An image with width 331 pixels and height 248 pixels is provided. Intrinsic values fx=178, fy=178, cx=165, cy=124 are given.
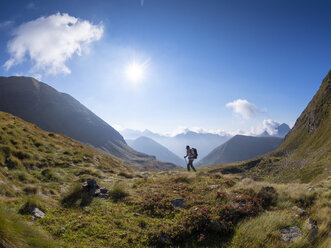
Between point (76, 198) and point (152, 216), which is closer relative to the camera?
point (152, 216)

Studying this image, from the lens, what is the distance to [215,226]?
6.96 m

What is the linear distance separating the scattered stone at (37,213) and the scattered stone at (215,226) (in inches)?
261

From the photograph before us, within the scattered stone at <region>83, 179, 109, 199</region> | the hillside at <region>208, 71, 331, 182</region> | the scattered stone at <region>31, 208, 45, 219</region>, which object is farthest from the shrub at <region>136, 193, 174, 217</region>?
the hillside at <region>208, 71, 331, 182</region>

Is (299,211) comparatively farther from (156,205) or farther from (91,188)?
(91,188)

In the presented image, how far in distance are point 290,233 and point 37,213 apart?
9.61m

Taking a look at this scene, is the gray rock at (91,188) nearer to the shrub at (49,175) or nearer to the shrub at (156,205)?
the shrub at (156,205)

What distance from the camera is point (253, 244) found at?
236 inches

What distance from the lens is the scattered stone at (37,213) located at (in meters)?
6.85

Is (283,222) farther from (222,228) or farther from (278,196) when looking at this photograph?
(278,196)

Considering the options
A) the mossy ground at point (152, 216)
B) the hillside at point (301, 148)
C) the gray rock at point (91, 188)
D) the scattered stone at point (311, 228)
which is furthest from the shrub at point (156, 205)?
the hillside at point (301, 148)

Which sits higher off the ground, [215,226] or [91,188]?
[91,188]

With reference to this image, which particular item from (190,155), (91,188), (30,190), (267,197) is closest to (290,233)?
(267,197)

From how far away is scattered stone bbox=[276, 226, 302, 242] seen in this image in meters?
6.16

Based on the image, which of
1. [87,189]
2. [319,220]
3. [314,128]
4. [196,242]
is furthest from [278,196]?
[314,128]
